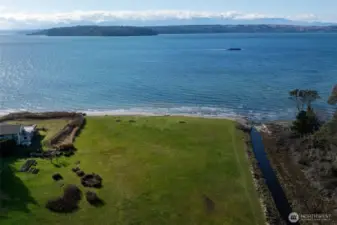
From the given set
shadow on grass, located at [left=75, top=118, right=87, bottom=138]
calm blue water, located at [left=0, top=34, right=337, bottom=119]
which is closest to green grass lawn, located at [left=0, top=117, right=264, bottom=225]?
shadow on grass, located at [left=75, top=118, right=87, bottom=138]

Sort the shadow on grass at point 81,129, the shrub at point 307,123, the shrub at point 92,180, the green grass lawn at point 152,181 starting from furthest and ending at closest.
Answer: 1. the shadow on grass at point 81,129
2. the shrub at point 307,123
3. the shrub at point 92,180
4. the green grass lawn at point 152,181

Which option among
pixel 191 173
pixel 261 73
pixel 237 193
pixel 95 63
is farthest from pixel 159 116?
pixel 95 63

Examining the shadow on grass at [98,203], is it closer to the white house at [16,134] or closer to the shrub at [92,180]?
the shrub at [92,180]

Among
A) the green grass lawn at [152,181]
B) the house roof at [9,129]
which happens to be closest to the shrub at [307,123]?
the green grass lawn at [152,181]

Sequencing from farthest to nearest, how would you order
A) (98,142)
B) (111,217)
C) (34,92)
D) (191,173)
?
1. (34,92)
2. (98,142)
3. (191,173)
4. (111,217)

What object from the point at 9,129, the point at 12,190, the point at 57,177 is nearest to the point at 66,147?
the point at 9,129

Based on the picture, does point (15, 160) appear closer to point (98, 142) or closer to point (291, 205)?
point (98, 142)
